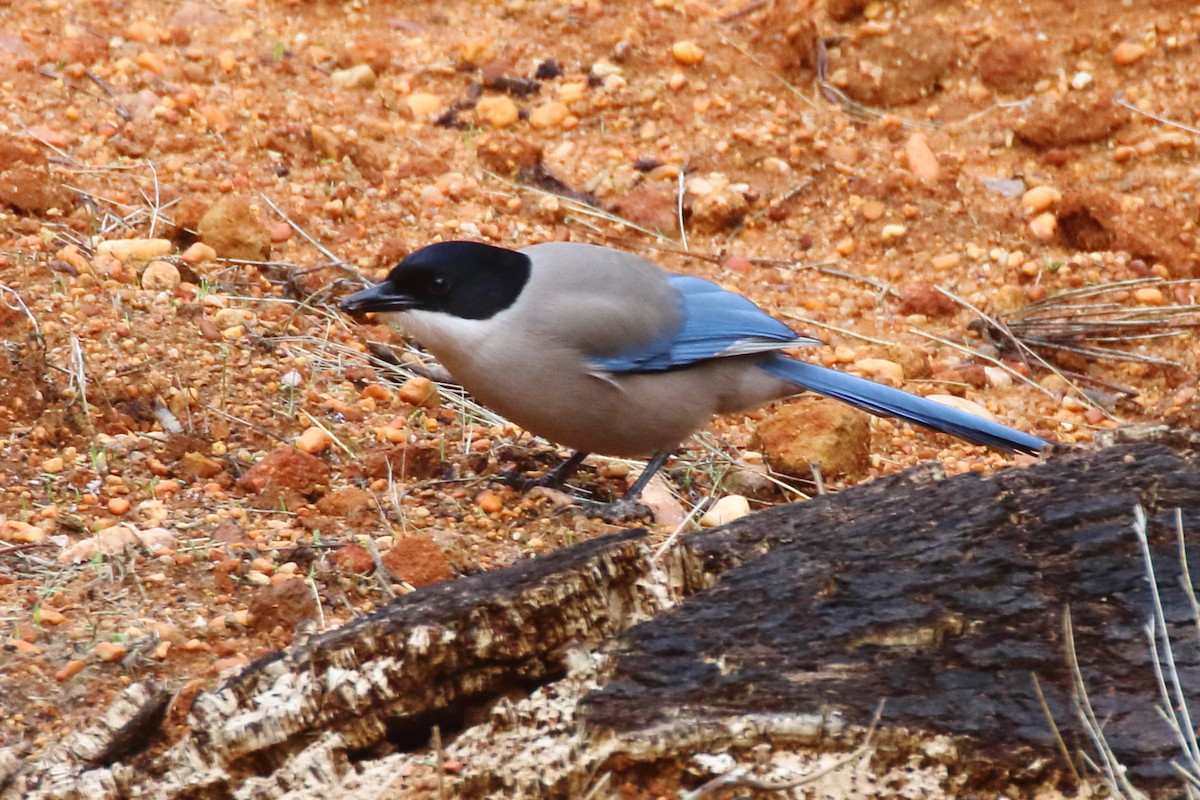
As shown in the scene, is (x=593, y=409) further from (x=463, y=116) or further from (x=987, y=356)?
(x=463, y=116)

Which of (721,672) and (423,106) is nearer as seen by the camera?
(721,672)

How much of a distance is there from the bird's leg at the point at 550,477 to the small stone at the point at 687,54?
3.72 meters

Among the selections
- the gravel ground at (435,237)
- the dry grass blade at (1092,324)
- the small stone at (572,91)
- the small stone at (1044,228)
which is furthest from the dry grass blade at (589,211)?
the small stone at (1044,228)

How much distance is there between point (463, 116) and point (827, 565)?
5420 mm

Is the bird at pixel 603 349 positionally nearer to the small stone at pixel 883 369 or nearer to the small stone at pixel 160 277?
the small stone at pixel 883 369

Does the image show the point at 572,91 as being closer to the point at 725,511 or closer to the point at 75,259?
the point at 75,259

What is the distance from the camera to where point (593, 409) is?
5.10 metres

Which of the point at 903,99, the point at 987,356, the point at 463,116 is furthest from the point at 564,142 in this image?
the point at 987,356

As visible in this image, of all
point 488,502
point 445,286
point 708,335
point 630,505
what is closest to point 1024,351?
point 708,335

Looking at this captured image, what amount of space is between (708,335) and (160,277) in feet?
7.45

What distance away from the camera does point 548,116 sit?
8172 mm

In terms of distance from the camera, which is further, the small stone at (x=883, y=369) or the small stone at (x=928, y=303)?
the small stone at (x=928, y=303)

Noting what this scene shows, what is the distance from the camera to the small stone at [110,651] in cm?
364

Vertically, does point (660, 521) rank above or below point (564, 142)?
below
